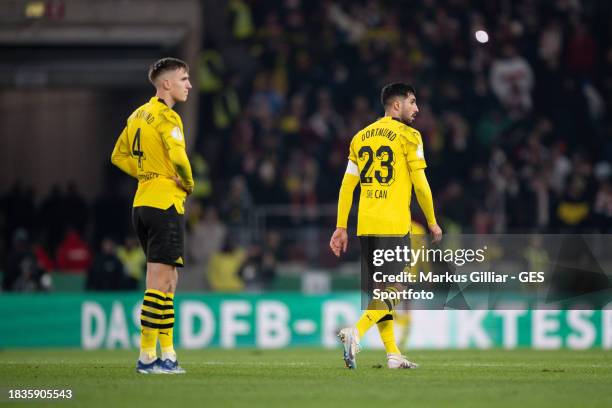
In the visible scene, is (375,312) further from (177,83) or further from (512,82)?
(512,82)

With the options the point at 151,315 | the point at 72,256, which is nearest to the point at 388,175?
the point at 151,315

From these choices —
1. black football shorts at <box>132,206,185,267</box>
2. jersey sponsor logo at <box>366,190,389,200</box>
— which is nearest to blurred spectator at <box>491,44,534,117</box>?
jersey sponsor logo at <box>366,190,389,200</box>

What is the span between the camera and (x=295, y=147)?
917 inches

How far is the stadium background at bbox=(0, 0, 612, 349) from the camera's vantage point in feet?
64.1

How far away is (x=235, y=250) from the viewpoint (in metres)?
21.6

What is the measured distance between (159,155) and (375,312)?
223cm

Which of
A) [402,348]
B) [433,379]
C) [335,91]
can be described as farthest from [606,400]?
[335,91]

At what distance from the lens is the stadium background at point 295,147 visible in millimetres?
19531

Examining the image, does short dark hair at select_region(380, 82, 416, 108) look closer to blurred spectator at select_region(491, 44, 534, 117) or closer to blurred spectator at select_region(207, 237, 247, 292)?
blurred spectator at select_region(207, 237, 247, 292)

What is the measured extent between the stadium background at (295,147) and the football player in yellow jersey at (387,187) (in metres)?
8.40

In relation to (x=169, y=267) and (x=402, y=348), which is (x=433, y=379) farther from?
(x=402, y=348)

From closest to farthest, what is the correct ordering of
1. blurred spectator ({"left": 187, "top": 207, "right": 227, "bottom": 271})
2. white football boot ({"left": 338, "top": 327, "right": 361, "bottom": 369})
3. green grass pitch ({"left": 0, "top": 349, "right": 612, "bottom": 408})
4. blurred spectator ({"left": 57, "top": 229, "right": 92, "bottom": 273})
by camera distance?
1. green grass pitch ({"left": 0, "top": 349, "right": 612, "bottom": 408})
2. white football boot ({"left": 338, "top": 327, "right": 361, "bottom": 369})
3. blurred spectator ({"left": 187, "top": 207, "right": 227, "bottom": 271})
4. blurred spectator ({"left": 57, "top": 229, "right": 92, "bottom": 273})

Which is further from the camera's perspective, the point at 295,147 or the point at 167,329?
the point at 295,147

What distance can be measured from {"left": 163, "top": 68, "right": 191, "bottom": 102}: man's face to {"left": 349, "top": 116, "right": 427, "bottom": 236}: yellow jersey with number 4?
1593mm
